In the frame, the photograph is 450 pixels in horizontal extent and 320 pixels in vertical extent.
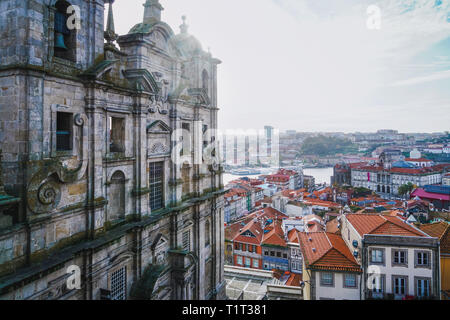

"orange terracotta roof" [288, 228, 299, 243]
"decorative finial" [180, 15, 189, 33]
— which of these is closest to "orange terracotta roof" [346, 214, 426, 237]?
"orange terracotta roof" [288, 228, 299, 243]

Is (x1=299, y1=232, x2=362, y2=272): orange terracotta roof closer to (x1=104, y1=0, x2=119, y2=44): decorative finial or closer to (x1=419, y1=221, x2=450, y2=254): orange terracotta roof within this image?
(x1=419, y1=221, x2=450, y2=254): orange terracotta roof

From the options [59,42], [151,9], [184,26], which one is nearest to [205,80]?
[184,26]

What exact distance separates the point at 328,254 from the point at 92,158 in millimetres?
15680

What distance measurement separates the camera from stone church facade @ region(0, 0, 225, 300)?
7207 mm

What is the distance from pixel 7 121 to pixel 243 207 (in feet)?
190

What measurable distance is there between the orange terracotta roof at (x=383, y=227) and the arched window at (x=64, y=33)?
1810cm

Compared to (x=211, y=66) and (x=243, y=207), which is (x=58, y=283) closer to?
(x=211, y=66)

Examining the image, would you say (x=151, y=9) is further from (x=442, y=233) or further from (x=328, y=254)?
(x=442, y=233)

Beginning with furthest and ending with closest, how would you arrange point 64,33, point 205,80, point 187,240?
point 205,80 → point 187,240 → point 64,33

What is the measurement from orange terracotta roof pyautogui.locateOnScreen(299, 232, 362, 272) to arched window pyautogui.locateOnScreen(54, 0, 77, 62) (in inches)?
673

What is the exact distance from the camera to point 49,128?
25.7 feet

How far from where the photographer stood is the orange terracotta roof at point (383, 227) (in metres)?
17.4

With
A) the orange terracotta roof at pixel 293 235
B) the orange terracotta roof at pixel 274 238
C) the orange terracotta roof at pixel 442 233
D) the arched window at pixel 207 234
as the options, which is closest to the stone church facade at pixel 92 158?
the arched window at pixel 207 234

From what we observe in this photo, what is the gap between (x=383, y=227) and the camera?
1784 cm
